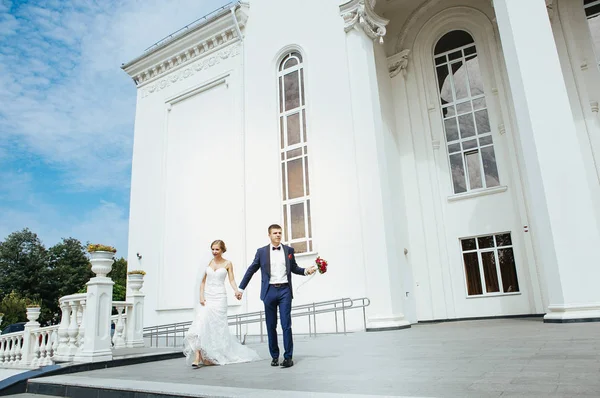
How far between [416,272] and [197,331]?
943 cm

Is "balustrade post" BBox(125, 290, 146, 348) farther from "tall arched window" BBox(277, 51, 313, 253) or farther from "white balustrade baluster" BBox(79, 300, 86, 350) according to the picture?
"tall arched window" BBox(277, 51, 313, 253)

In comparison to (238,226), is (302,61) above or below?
above

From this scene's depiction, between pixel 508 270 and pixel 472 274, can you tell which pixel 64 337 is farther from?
pixel 508 270

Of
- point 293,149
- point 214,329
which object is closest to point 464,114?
point 293,149

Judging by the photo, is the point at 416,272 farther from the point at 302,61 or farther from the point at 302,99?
the point at 302,61

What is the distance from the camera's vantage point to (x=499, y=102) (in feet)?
45.6

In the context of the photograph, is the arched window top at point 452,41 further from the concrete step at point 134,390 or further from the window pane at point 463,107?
the concrete step at point 134,390

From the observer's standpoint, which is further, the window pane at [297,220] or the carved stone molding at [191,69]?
the carved stone molding at [191,69]

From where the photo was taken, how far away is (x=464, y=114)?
14.7 m

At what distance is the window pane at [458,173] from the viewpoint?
1426 centimetres

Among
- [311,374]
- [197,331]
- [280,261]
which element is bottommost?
[311,374]

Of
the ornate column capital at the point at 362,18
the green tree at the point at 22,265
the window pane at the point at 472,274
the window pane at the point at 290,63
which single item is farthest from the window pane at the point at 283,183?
the green tree at the point at 22,265

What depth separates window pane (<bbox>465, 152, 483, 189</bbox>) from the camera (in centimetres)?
1401

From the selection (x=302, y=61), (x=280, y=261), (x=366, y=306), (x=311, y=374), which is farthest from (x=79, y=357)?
(x=302, y=61)
